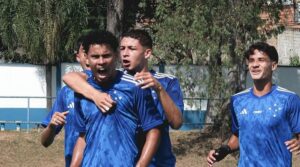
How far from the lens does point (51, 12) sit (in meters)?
18.1

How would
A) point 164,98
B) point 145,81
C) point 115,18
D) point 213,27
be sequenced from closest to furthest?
point 145,81
point 164,98
point 213,27
point 115,18

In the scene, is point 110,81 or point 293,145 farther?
point 293,145

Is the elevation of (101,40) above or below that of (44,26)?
above

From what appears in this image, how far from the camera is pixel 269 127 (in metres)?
5.53

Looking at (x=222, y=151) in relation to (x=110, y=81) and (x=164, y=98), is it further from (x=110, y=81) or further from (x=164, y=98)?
(x=110, y=81)

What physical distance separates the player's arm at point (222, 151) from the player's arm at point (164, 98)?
1.38 metres

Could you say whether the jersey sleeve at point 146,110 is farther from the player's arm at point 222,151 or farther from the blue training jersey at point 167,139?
the player's arm at point 222,151

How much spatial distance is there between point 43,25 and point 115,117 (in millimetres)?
14552

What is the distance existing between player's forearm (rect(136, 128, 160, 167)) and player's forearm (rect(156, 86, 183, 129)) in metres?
0.18

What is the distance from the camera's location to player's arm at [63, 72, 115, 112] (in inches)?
158

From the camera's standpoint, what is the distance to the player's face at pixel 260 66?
18.3 feet

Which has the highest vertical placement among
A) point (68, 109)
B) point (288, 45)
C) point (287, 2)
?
point (287, 2)

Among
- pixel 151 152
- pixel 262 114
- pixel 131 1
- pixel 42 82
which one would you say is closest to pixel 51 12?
pixel 42 82

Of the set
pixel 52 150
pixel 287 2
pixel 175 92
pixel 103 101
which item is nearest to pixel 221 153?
pixel 175 92
